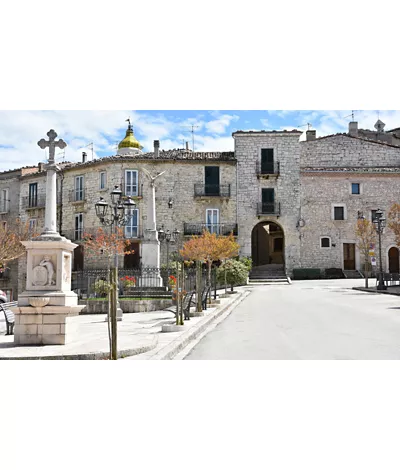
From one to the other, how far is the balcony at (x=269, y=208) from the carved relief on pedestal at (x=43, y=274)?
74.6ft

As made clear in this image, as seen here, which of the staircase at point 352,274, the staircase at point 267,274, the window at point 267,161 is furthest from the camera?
the window at point 267,161

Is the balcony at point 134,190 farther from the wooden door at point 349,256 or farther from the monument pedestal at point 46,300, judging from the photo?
the monument pedestal at point 46,300

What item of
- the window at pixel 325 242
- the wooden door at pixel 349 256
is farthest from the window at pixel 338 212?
the wooden door at pixel 349 256

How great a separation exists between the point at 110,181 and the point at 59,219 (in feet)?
14.2

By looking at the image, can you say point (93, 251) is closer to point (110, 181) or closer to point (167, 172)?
point (110, 181)

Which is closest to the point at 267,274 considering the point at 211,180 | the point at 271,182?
the point at 271,182

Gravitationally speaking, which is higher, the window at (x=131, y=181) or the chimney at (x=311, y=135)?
the chimney at (x=311, y=135)

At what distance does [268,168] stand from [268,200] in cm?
184

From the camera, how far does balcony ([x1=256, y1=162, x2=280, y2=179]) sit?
94.8 ft

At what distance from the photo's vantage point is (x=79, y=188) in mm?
30281

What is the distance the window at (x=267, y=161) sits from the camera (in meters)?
29.0

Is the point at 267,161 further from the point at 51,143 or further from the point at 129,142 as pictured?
the point at 51,143

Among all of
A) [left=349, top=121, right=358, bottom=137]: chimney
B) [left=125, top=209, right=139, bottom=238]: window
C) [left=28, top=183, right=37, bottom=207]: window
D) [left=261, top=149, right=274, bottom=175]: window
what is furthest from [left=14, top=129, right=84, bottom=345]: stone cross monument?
[left=349, top=121, right=358, bottom=137]: chimney

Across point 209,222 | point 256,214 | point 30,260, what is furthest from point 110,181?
point 30,260
